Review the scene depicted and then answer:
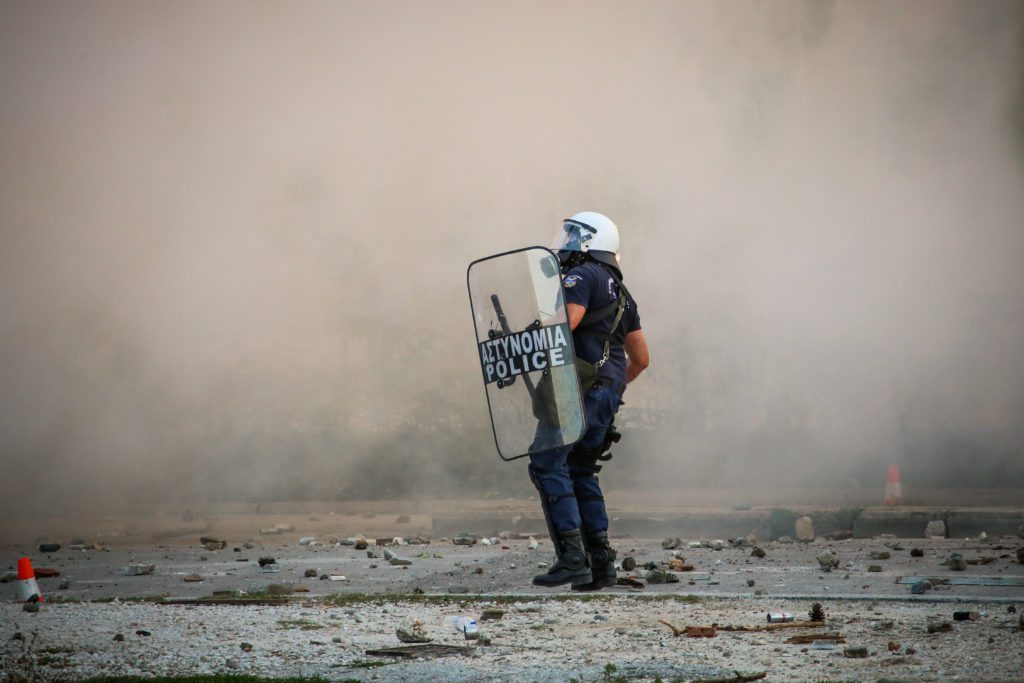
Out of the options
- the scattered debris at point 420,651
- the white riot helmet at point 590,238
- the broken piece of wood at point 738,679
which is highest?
the white riot helmet at point 590,238

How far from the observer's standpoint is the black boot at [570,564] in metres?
5.39

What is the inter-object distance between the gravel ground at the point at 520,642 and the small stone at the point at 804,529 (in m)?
3.24


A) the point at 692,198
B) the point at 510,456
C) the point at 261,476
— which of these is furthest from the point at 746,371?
the point at 510,456

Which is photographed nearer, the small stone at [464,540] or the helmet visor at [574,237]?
the helmet visor at [574,237]

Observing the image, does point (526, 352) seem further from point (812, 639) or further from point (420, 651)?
point (812, 639)

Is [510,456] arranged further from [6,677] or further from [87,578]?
[87,578]

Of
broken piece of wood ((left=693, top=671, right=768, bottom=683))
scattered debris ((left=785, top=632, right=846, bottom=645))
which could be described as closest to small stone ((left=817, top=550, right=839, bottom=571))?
scattered debris ((left=785, top=632, right=846, bottom=645))

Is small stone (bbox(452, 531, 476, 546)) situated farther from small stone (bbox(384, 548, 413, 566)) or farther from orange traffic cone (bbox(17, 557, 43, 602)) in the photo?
orange traffic cone (bbox(17, 557, 43, 602))

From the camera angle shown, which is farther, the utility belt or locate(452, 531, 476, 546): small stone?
locate(452, 531, 476, 546): small stone

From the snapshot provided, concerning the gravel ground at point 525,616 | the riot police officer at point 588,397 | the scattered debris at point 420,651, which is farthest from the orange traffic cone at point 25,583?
the riot police officer at point 588,397

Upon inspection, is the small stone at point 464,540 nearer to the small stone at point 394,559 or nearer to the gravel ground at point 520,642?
the small stone at point 394,559

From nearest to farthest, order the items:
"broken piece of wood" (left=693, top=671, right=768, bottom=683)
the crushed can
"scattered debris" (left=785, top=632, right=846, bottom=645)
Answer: "broken piece of wood" (left=693, top=671, right=768, bottom=683) → "scattered debris" (left=785, top=632, right=846, bottom=645) → the crushed can

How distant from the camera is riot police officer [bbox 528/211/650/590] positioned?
215 inches

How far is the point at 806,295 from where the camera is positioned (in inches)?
558
